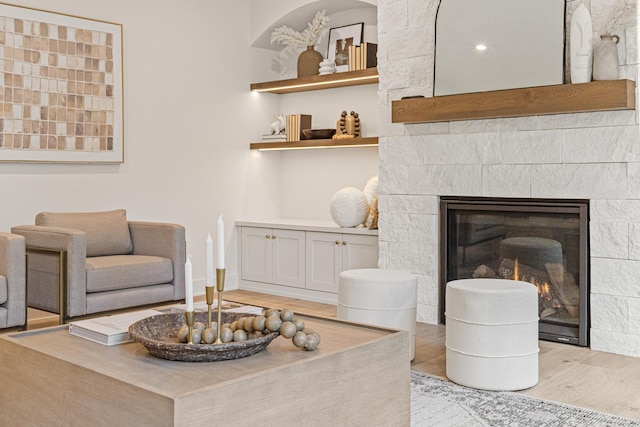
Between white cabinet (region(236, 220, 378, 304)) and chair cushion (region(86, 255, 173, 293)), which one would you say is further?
white cabinet (region(236, 220, 378, 304))

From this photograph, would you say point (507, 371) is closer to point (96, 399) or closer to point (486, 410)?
point (486, 410)

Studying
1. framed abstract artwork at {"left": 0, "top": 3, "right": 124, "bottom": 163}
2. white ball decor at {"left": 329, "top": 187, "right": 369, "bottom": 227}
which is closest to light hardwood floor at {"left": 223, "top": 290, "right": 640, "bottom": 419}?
white ball decor at {"left": 329, "top": 187, "right": 369, "bottom": 227}

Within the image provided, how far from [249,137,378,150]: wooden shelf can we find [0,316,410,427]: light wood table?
3243 mm

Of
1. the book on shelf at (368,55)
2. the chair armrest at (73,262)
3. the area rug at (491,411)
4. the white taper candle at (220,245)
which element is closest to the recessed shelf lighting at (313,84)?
the book on shelf at (368,55)

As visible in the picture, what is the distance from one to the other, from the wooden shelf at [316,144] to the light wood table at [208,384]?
10.6 ft

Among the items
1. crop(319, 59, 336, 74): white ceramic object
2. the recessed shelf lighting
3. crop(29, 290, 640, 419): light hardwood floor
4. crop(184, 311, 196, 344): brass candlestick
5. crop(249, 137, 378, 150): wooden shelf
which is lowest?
crop(29, 290, 640, 419): light hardwood floor

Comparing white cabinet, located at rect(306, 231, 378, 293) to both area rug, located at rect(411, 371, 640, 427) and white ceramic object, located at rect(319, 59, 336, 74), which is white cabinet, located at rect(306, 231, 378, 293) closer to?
white ceramic object, located at rect(319, 59, 336, 74)

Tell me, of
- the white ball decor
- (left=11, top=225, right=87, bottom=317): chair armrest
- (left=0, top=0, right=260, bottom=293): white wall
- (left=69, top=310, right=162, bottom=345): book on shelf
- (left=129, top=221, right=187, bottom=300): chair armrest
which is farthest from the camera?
the white ball decor

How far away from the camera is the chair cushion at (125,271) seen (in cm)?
429

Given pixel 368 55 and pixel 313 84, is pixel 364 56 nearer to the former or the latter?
pixel 368 55

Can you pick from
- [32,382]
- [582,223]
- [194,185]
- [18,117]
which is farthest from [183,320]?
[194,185]

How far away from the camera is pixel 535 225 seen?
4.27m

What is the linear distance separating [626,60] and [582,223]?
0.92 m

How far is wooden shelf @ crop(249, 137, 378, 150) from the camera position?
5535 millimetres
